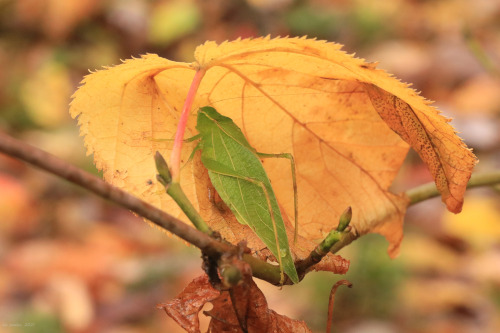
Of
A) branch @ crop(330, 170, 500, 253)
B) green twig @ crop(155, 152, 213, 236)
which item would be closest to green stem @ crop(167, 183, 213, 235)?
green twig @ crop(155, 152, 213, 236)

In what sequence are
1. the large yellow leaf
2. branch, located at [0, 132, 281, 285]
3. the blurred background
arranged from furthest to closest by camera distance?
the blurred background → the large yellow leaf → branch, located at [0, 132, 281, 285]

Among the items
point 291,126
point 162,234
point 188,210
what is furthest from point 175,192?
point 162,234

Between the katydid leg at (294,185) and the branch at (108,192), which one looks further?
the katydid leg at (294,185)

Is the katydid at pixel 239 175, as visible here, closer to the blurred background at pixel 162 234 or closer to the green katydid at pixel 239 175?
the green katydid at pixel 239 175

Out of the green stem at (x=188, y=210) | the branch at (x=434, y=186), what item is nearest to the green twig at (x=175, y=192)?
the green stem at (x=188, y=210)

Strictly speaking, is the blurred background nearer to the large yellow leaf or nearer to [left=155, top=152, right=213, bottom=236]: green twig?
the large yellow leaf
